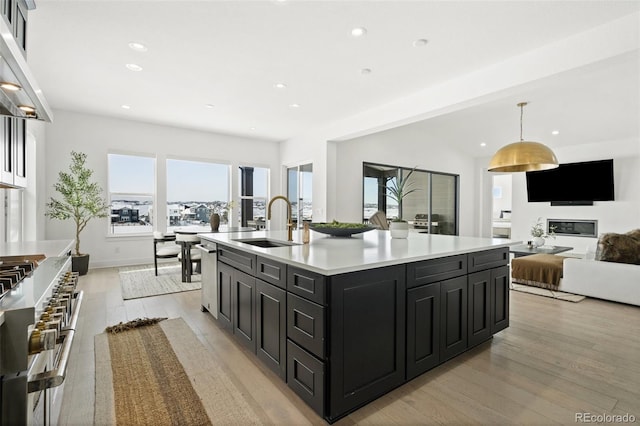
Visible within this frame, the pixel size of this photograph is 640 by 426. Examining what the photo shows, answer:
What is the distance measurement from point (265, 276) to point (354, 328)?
704 mm

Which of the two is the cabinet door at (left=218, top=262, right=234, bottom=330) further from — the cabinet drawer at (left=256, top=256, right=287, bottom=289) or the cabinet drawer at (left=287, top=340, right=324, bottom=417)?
the cabinet drawer at (left=287, top=340, right=324, bottom=417)

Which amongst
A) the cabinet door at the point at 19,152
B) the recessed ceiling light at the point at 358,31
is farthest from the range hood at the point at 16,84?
the recessed ceiling light at the point at 358,31

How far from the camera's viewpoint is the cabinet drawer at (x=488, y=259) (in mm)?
2424

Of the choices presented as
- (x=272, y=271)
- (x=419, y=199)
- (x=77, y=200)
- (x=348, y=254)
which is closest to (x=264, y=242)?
(x=272, y=271)

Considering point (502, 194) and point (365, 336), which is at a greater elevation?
point (502, 194)

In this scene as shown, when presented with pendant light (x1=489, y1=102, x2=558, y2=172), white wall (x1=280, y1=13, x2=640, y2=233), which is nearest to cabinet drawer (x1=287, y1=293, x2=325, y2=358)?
pendant light (x1=489, y1=102, x2=558, y2=172)

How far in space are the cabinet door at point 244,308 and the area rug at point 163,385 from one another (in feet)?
0.85

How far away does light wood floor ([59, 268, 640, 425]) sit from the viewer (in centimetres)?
176

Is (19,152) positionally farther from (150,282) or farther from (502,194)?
(502,194)

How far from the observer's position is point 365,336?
1.77 m

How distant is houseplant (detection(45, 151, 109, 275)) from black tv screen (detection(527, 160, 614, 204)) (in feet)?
30.2

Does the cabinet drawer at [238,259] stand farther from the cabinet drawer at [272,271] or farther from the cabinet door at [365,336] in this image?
the cabinet door at [365,336]

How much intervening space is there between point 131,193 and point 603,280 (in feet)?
25.0

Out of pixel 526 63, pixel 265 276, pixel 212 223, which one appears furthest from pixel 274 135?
pixel 265 276
